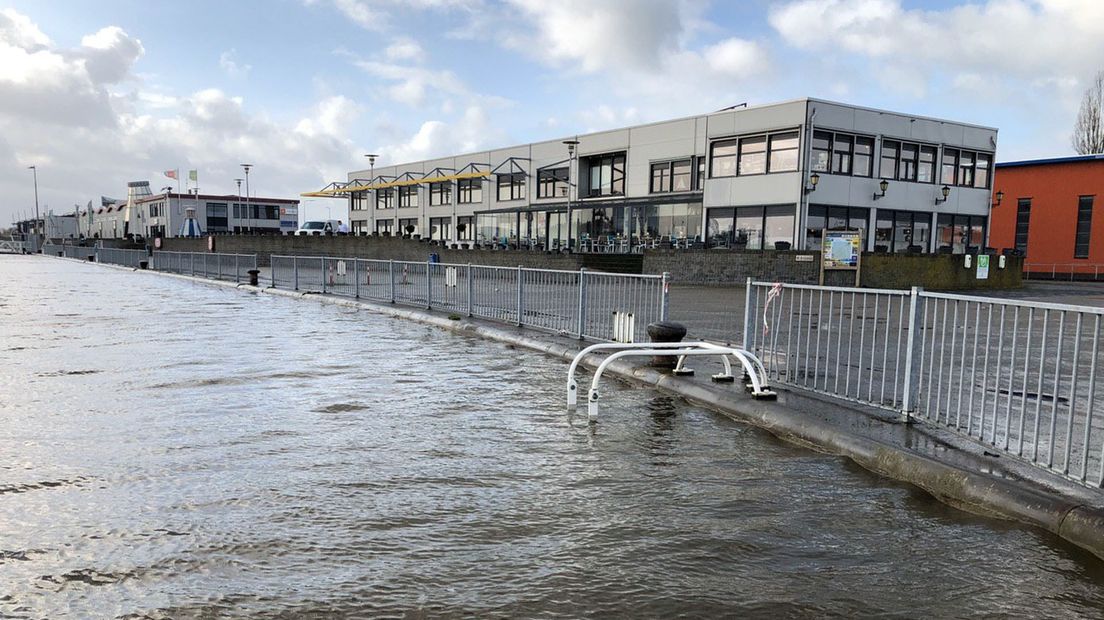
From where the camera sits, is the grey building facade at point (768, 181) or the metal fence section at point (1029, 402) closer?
the metal fence section at point (1029, 402)

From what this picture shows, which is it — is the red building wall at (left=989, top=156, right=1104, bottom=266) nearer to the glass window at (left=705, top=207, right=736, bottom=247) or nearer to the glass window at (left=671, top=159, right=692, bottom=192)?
the glass window at (left=705, top=207, right=736, bottom=247)

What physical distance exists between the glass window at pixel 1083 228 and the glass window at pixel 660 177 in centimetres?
2987

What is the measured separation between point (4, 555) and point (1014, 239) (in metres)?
63.1

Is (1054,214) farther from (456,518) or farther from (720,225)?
(456,518)

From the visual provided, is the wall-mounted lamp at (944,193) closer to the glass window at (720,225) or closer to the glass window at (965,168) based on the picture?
the glass window at (965,168)

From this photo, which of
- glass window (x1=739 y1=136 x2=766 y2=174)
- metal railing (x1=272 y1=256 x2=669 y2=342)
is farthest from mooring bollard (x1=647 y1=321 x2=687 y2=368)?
glass window (x1=739 y1=136 x2=766 y2=174)

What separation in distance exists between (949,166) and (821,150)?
10395 millimetres

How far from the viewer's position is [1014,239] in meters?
54.9

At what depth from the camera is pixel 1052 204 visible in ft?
172

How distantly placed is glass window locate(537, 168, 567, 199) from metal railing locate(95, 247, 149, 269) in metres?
26.6

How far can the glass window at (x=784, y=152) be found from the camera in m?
36.7

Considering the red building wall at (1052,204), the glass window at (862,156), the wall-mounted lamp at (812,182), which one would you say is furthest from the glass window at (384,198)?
the red building wall at (1052,204)

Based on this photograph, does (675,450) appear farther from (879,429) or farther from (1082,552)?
(1082,552)

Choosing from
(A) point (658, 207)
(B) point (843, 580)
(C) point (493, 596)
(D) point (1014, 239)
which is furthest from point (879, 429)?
(D) point (1014, 239)
